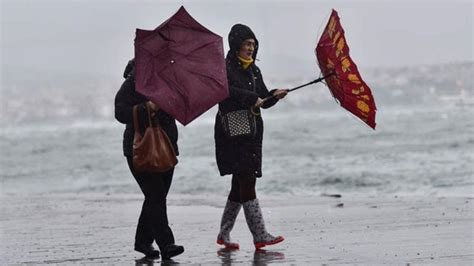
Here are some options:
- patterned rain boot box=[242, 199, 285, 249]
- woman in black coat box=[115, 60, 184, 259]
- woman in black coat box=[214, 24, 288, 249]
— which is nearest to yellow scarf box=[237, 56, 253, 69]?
woman in black coat box=[214, 24, 288, 249]

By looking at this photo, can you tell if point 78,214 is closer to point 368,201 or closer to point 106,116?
point 368,201

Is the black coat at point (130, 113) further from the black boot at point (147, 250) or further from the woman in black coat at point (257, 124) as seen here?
the black boot at point (147, 250)

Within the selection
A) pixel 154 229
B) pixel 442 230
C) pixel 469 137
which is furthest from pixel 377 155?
pixel 154 229

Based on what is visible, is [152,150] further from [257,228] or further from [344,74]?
[344,74]

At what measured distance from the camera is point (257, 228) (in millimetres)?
8484

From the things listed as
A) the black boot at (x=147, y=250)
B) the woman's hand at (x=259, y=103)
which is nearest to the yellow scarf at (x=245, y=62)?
the woman's hand at (x=259, y=103)

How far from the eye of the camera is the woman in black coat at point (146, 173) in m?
7.84

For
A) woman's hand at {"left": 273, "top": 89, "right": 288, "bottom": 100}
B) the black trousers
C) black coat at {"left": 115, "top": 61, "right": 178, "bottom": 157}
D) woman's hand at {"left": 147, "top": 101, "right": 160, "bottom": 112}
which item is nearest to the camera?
woman's hand at {"left": 147, "top": 101, "right": 160, "bottom": 112}

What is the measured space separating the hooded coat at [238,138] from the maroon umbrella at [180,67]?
52cm

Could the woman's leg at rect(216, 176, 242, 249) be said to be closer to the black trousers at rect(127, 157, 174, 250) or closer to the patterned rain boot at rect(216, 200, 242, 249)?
the patterned rain boot at rect(216, 200, 242, 249)

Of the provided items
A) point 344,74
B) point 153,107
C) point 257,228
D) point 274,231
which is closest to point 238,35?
point 344,74

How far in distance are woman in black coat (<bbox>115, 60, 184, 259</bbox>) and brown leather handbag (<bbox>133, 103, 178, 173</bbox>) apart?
69 millimetres

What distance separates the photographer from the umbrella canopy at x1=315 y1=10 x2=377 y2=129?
8.04 m

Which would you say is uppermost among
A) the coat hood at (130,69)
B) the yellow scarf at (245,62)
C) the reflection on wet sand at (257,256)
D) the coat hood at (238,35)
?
the coat hood at (238,35)
